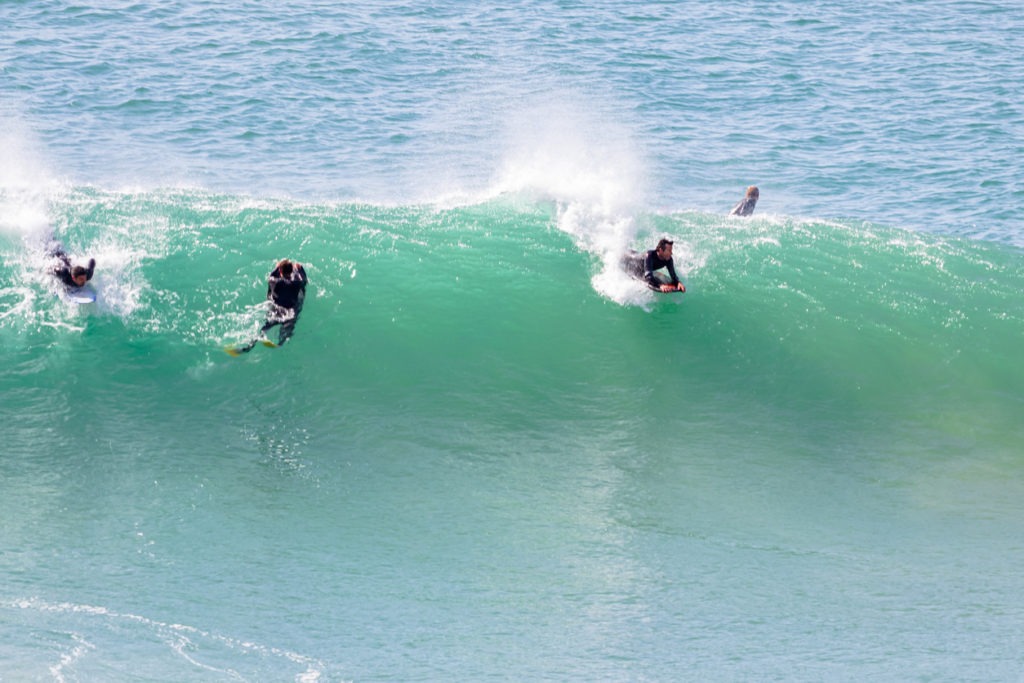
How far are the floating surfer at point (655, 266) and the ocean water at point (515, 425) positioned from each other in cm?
47

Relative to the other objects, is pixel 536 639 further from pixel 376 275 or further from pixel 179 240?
pixel 179 240

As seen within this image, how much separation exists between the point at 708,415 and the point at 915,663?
4.38m

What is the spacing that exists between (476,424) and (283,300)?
297cm

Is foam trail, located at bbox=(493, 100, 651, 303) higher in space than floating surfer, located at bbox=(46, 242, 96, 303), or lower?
higher

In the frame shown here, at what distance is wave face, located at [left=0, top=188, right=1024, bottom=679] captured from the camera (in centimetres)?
1069

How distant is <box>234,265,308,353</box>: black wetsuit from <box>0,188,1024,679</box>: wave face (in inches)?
11.5

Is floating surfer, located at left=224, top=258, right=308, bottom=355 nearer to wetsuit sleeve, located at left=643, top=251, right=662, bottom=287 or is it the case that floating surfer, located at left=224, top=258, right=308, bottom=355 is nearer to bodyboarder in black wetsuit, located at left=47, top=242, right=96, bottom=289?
bodyboarder in black wetsuit, located at left=47, top=242, right=96, bottom=289

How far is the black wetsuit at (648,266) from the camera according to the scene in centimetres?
1466

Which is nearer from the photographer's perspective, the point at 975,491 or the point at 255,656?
the point at 255,656

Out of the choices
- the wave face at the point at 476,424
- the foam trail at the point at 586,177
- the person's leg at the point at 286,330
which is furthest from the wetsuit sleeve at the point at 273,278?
the foam trail at the point at 586,177

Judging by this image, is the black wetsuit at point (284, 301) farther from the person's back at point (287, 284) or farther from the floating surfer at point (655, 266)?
the floating surfer at point (655, 266)

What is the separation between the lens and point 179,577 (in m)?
10.8

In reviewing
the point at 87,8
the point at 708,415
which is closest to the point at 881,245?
the point at 708,415

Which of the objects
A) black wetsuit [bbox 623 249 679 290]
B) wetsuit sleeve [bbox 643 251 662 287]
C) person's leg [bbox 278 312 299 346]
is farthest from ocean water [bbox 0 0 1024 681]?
wetsuit sleeve [bbox 643 251 662 287]
